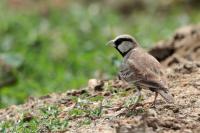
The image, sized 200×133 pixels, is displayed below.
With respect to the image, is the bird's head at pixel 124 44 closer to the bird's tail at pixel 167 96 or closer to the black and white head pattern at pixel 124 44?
the black and white head pattern at pixel 124 44

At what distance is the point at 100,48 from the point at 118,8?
126 inches

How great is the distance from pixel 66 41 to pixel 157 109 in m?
5.78

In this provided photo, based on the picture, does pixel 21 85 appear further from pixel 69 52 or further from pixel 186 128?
pixel 186 128

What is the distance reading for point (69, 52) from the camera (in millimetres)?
12125

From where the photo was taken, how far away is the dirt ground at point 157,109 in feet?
20.5

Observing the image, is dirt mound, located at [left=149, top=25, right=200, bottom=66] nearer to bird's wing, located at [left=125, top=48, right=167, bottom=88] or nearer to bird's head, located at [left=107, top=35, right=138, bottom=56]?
bird's head, located at [left=107, top=35, right=138, bottom=56]

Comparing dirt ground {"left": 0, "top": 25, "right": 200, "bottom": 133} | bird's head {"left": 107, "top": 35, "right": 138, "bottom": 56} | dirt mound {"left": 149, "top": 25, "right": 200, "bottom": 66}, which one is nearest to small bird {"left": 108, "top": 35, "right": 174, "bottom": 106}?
bird's head {"left": 107, "top": 35, "right": 138, "bottom": 56}

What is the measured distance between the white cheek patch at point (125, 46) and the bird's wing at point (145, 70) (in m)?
0.16

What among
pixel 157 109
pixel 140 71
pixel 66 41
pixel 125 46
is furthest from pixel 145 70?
pixel 66 41

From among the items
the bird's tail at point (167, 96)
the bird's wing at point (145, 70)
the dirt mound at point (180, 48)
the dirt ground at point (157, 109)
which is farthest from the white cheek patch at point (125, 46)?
the dirt mound at point (180, 48)

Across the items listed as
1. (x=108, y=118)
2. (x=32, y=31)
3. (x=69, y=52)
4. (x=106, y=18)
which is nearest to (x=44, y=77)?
(x=69, y=52)

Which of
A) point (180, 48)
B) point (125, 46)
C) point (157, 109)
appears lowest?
point (157, 109)

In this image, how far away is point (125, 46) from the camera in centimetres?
745

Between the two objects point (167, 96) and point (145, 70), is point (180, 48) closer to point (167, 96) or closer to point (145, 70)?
point (145, 70)
